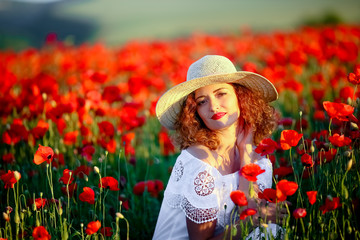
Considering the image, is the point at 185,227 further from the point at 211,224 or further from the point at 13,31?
the point at 13,31

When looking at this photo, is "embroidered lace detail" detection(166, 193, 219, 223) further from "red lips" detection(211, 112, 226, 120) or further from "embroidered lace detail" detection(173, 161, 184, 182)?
"red lips" detection(211, 112, 226, 120)

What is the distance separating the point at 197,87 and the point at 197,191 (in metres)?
0.59

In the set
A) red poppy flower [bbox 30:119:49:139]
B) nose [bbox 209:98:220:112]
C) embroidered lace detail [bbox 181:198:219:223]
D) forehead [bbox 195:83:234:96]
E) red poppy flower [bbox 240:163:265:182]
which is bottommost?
embroidered lace detail [bbox 181:198:219:223]

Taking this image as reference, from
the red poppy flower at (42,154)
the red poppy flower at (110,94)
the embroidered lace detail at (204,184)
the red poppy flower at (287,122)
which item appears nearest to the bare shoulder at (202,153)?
the embroidered lace detail at (204,184)

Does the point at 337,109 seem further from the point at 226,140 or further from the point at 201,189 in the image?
the point at 201,189

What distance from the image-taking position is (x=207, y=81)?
2.32m

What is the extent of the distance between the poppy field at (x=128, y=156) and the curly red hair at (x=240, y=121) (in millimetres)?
141

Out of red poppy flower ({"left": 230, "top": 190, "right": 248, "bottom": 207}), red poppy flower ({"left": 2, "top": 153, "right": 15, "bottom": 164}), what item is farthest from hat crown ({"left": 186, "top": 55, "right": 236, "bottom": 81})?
red poppy flower ({"left": 2, "top": 153, "right": 15, "bottom": 164})

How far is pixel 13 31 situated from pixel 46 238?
1668 cm

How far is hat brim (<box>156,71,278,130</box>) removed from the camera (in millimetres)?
2320

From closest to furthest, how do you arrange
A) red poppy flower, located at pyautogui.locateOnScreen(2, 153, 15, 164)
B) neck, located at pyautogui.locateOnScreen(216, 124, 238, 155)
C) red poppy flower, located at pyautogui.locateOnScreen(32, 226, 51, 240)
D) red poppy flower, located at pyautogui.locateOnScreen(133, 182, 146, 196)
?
red poppy flower, located at pyautogui.locateOnScreen(32, 226, 51, 240) < neck, located at pyautogui.locateOnScreen(216, 124, 238, 155) < red poppy flower, located at pyautogui.locateOnScreen(133, 182, 146, 196) < red poppy flower, located at pyautogui.locateOnScreen(2, 153, 15, 164)

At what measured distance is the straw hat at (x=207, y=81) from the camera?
7.62 ft

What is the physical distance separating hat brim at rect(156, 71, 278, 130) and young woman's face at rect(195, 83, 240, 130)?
0.04 m

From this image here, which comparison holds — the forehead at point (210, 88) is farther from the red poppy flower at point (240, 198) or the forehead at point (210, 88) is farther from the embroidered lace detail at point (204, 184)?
the red poppy flower at point (240, 198)
